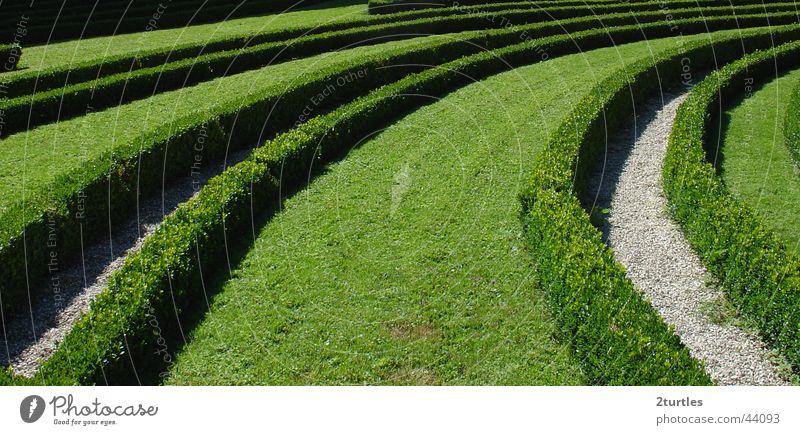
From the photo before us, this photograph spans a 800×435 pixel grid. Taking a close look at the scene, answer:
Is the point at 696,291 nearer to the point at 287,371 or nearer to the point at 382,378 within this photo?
the point at 382,378

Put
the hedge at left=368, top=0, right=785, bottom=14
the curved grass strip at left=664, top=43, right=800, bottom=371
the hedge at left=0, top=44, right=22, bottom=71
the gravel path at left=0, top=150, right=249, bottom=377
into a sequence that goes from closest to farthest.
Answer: the curved grass strip at left=664, top=43, right=800, bottom=371
the gravel path at left=0, top=150, right=249, bottom=377
the hedge at left=0, top=44, right=22, bottom=71
the hedge at left=368, top=0, right=785, bottom=14

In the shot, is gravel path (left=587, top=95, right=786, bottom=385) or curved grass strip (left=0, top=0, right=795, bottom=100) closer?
gravel path (left=587, top=95, right=786, bottom=385)

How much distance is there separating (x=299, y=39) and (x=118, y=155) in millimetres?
15942

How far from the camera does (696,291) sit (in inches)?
Result: 586

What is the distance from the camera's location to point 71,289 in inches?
592

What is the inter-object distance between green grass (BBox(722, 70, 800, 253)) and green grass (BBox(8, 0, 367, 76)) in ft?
71.8

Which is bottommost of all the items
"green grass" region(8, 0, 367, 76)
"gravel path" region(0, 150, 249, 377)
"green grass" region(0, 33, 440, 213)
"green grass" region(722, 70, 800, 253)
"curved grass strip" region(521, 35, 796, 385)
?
"green grass" region(8, 0, 367, 76)

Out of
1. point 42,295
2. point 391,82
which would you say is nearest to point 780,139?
point 391,82

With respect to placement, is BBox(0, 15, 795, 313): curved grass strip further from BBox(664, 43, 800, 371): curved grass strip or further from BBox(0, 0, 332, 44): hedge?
BBox(0, 0, 332, 44): hedge

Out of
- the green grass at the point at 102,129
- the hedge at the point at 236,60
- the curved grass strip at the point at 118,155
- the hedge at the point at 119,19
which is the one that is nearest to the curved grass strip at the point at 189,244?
the curved grass strip at the point at 118,155

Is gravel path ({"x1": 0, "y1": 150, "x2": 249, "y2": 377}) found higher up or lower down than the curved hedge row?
lower down
